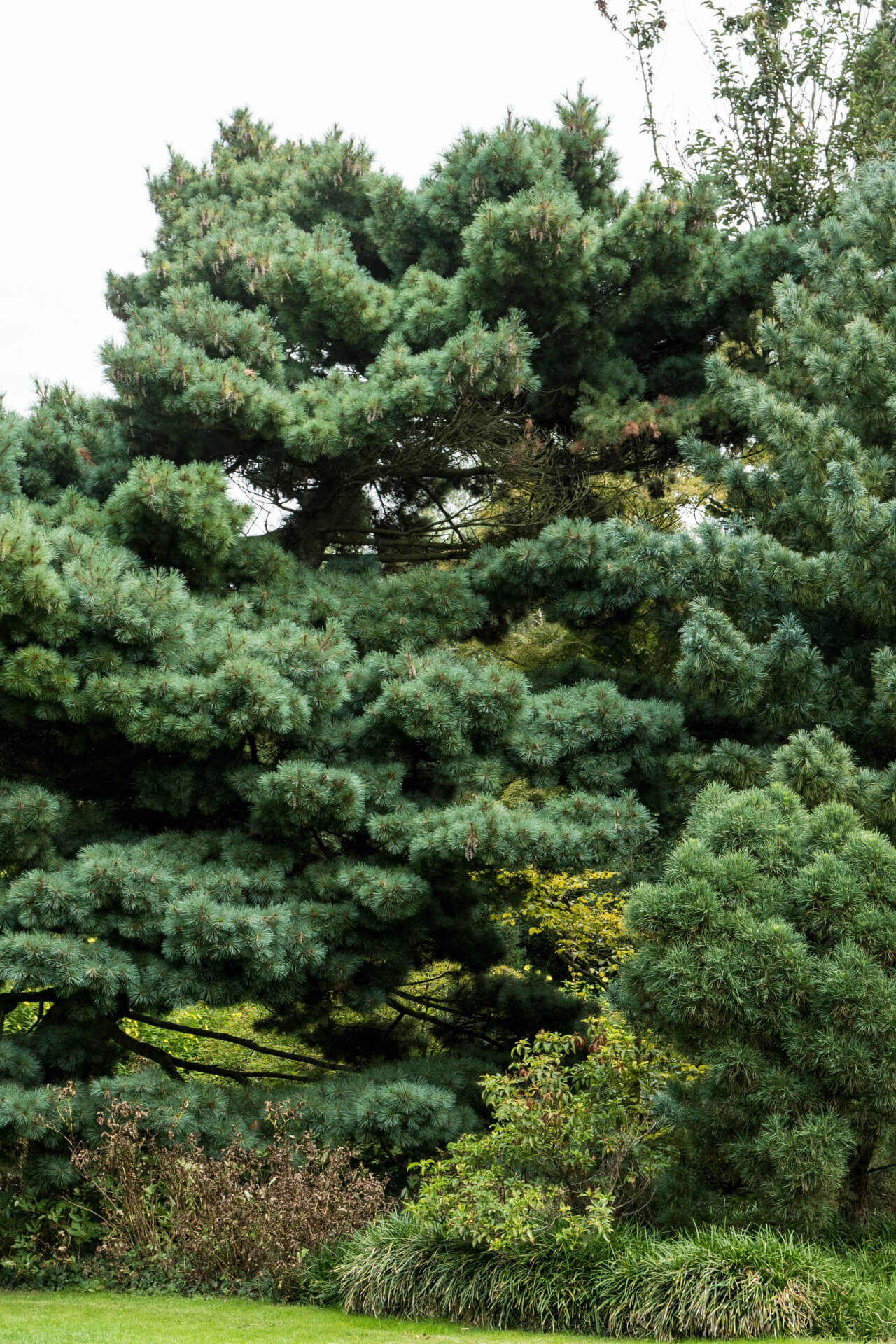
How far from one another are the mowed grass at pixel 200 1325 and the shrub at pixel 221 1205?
0.25m

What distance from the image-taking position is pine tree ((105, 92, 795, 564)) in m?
8.83

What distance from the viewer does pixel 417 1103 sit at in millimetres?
7066

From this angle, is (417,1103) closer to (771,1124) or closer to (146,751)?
(771,1124)

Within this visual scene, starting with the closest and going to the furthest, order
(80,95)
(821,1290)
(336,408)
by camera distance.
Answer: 1. (821,1290)
2. (336,408)
3. (80,95)

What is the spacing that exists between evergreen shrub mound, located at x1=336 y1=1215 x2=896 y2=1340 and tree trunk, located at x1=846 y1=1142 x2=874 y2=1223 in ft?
1.86

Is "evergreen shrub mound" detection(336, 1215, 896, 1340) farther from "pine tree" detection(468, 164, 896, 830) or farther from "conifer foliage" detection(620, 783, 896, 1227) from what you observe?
"pine tree" detection(468, 164, 896, 830)

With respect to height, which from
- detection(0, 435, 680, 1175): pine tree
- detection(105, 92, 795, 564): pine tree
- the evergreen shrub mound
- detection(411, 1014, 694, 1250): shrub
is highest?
detection(105, 92, 795, 564): pine tree

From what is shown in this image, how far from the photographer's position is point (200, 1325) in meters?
5.64

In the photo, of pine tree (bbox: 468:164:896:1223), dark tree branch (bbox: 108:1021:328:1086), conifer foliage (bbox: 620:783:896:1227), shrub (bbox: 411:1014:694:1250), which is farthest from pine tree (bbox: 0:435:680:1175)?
conifer foliage (bbox: 620:783:896:1227)

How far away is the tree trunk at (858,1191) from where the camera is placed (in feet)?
19.2

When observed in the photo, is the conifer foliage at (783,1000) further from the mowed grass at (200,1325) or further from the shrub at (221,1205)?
the shrub at (221,1205)

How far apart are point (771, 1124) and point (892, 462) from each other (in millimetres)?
4624

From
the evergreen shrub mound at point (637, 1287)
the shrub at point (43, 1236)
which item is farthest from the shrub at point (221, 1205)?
the evergreen shrub mound at point (637, 1287)

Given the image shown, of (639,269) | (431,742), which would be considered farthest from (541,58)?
(431,742)
